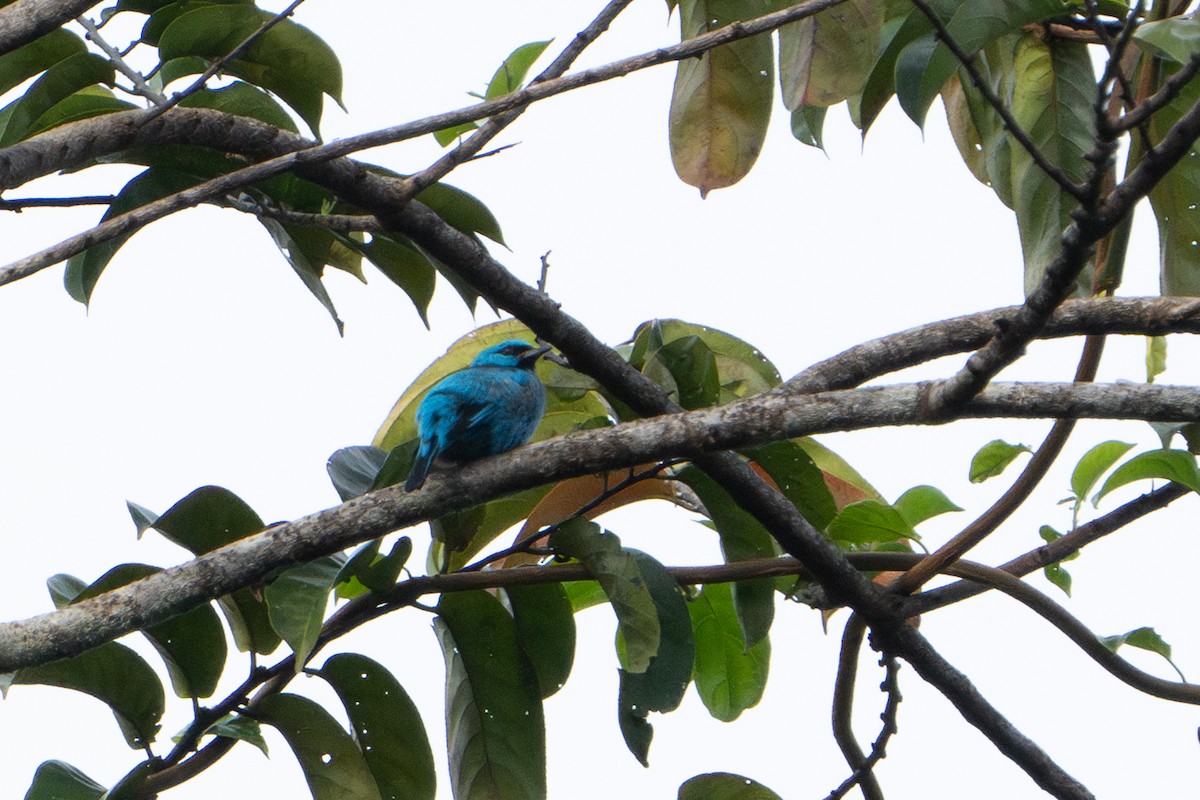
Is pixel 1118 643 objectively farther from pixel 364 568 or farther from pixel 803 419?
pixel 364 568

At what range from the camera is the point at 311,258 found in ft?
10.2

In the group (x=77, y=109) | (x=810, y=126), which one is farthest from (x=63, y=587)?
(x=810, y=126)

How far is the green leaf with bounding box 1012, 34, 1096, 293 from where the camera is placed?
2.95m

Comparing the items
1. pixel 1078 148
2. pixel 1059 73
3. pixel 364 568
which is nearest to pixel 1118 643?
pixel 1078 148

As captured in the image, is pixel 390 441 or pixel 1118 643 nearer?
pixel 1118 643

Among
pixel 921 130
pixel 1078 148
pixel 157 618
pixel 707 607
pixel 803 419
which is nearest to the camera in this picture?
pixel 157 618

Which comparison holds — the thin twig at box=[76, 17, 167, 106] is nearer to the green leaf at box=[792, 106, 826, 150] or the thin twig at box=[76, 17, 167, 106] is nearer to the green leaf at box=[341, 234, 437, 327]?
the green leaf at box=[341, 234, 437, 327]

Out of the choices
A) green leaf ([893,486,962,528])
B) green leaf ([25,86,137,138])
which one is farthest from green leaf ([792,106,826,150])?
green leaf ([25,86,137,138])

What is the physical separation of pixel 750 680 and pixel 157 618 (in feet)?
6.42

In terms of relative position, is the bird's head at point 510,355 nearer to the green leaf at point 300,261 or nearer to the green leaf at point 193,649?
the green leaf at point 300,261

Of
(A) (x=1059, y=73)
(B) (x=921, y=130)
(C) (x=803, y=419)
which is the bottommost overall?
(C) (x=803, y=419)

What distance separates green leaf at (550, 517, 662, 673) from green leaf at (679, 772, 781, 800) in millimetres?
546

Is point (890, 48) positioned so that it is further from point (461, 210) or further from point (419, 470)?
point (419, 470)

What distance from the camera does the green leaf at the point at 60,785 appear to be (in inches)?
97.6
